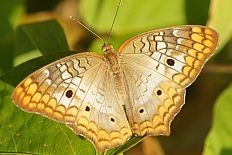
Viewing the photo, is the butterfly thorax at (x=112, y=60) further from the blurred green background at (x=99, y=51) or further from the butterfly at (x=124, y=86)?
the blurred green background at (x=99, y=51)

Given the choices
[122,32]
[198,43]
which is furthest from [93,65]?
[122,32]

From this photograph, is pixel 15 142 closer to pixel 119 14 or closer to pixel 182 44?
pixel 182 44

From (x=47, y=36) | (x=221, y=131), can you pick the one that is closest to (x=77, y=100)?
(x=47, y=36)

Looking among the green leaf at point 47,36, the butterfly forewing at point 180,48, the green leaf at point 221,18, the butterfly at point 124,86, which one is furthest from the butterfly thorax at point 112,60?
the green leaf at point 221,18

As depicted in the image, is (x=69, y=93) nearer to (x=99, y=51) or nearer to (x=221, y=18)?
(x=99, y=51)

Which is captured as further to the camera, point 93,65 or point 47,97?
point 93,65

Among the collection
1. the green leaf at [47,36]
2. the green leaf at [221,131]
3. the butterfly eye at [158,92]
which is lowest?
the green leaf at [221,131]

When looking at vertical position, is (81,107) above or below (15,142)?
above

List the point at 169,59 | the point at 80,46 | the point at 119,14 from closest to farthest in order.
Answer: the point at 169,59, the point at 119,14, the point at 80,46

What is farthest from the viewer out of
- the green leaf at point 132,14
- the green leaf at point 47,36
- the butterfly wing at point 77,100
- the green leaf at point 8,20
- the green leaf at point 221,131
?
the green leaf at point 8,20
